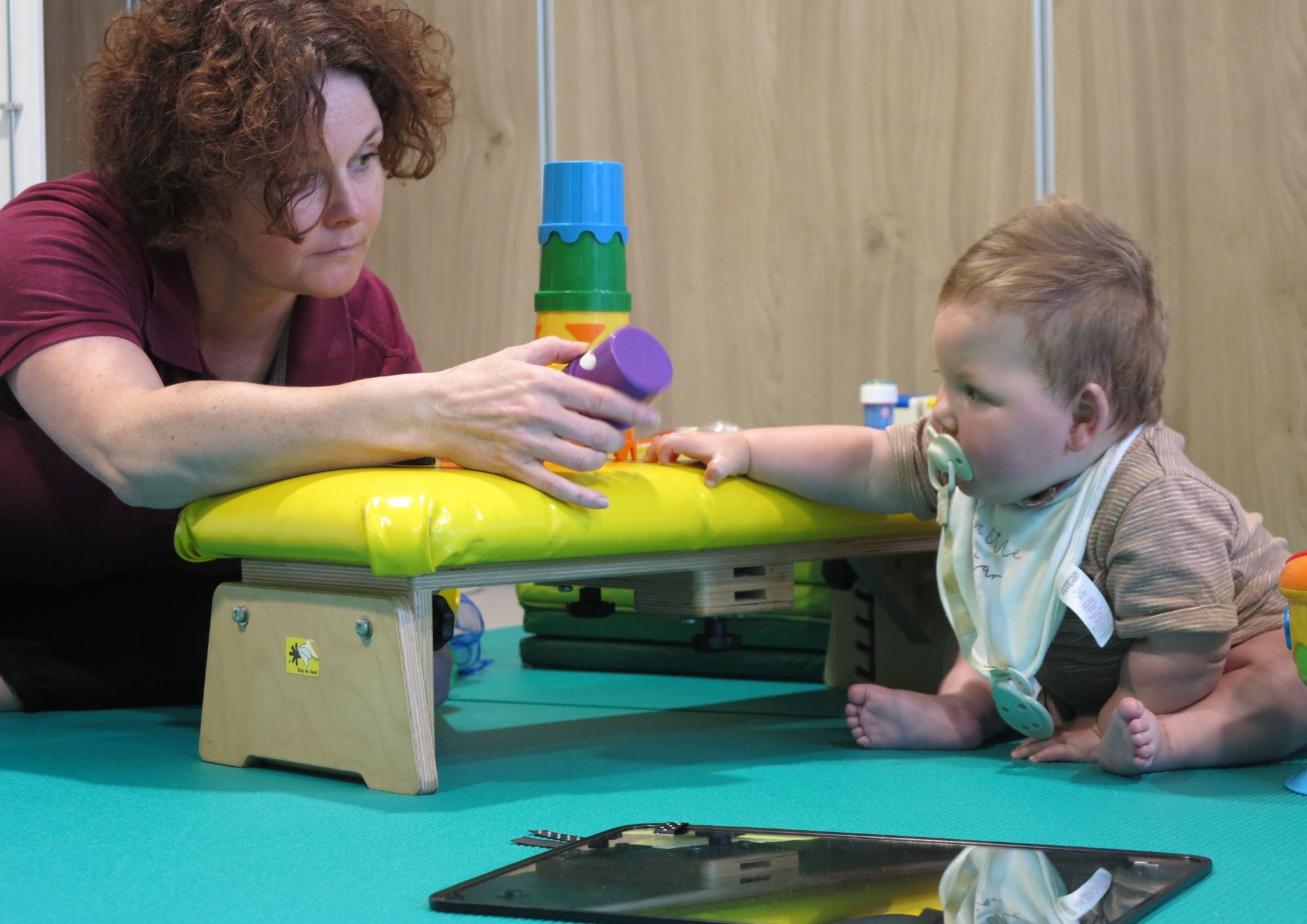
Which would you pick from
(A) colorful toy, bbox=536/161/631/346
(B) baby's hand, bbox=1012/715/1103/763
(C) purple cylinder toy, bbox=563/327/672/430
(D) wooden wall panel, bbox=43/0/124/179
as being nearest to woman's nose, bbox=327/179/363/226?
(A) colorful toy, bbox=536/161/631/346

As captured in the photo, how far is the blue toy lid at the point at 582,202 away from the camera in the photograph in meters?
1.24

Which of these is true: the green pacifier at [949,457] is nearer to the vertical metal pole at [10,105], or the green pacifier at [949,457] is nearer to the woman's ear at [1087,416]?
the woman's ear at [1087,416]

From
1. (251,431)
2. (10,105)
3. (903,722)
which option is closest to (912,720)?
(903,722)

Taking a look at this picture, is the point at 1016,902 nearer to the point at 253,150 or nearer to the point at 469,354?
the point at 253,150

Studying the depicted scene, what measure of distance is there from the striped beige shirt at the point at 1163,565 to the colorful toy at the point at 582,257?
12.0 inches

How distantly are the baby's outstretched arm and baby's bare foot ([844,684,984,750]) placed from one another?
18cm

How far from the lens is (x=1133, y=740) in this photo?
1087 millimetres

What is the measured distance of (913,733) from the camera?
1.24 metres

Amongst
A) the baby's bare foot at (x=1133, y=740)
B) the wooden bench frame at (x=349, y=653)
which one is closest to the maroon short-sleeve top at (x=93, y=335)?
the wooden bench frame at (x=349, y=653)

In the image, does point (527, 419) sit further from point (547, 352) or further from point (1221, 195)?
point (1221, 195)

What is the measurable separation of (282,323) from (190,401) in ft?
1.14

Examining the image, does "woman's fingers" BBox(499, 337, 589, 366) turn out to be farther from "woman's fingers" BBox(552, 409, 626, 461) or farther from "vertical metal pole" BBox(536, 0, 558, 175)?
"vertical metal pole" BBox(536, 0, 558, 175)

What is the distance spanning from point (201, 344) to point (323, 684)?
1.40 feet

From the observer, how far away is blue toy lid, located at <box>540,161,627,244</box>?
124 cm
